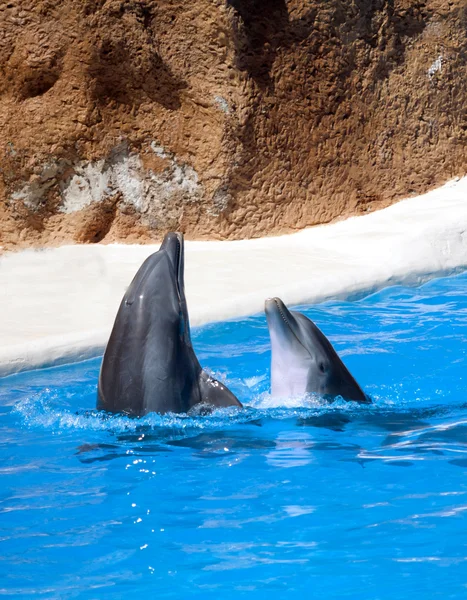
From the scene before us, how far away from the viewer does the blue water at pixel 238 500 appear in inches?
110

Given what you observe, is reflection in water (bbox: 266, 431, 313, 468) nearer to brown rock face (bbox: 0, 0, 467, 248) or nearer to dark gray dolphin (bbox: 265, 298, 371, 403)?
dark gray dolphin (bbox: 265, 298, 371, 403)

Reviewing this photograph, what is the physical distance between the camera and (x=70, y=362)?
21.0 ft

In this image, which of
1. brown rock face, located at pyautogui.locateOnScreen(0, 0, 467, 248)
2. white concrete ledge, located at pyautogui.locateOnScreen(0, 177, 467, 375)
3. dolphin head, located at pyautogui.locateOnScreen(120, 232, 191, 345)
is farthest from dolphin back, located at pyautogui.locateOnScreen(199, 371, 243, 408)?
brown rock face, located at pyautogui.locateOnScreen(0, 0, 467, 248)

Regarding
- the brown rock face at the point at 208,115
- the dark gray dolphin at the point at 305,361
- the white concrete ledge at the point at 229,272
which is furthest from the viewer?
the brown rock face at the point at 208,115

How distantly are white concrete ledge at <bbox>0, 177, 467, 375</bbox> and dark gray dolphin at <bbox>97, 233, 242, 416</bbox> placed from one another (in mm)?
2343

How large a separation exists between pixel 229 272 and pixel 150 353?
15.3 feet

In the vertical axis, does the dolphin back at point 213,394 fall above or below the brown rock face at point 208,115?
below

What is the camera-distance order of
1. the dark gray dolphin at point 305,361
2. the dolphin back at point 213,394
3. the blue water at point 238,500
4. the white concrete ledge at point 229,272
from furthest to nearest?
the white concrete ledge at point 229,272 < the dark gray dolphin at point 305,361 < the dolphin back at point 213,394 < the blue water at point 238,500

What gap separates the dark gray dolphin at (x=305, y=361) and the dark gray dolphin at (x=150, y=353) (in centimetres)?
61

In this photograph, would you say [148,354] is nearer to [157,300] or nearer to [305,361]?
[157,300]

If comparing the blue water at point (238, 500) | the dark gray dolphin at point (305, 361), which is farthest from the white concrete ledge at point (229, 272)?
the dark gray dolphin at point (305, 361)

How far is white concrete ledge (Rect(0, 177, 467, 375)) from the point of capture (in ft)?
22.3

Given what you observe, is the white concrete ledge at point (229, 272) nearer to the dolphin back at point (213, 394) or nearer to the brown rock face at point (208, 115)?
the brown rock face at point (208, 115)

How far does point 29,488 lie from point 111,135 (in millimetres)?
7618
